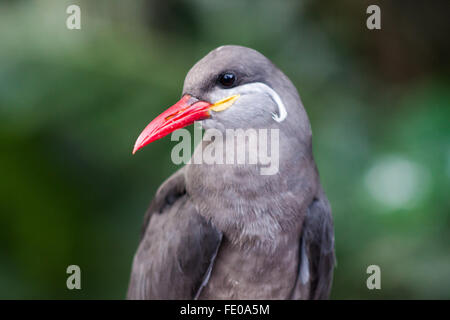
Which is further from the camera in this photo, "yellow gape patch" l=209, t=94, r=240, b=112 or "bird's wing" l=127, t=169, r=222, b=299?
"bird's wing" l=127, t=169, r=222, b=299

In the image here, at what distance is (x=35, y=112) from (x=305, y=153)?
4.05ft

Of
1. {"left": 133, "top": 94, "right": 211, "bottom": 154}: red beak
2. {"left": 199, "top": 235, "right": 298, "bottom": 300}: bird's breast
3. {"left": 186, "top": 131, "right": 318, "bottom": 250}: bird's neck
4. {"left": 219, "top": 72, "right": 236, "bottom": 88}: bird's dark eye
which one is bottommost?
{"left": 199, "top": 235, "right": 298, "bottom": 300}: bird's breast

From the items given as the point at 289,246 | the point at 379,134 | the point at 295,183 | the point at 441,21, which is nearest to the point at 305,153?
the point at 295,183

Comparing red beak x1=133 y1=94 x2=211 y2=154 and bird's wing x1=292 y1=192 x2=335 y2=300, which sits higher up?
red beak x1=133 y1=94 x2=211 y2=154

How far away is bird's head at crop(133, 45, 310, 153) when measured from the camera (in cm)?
110

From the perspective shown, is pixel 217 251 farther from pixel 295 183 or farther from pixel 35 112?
pixel 35 112

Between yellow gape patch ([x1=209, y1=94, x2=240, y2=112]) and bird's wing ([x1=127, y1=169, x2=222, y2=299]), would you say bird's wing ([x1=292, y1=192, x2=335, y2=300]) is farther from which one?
yellow gape patch ([x1=209, y1=94, x2=240, y2=112])

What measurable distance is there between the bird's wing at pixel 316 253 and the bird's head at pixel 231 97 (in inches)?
10.5

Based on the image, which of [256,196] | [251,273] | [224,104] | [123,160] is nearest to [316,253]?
[251,273]

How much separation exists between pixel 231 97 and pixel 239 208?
10.1 inches

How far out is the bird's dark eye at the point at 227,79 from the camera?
3.62 feet

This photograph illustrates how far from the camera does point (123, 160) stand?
2.05m

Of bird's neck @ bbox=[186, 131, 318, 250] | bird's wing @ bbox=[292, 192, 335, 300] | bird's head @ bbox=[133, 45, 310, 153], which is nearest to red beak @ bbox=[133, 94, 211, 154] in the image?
bird's head @ bbox=[133, 45, 310, 153]
